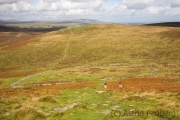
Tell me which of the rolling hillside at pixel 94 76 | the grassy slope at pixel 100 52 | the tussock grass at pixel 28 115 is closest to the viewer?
the tussock grass at pixel 28 115

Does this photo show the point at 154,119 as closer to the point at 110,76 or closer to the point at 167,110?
the point at 167,110

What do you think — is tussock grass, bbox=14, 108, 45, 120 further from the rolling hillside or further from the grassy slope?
the grassy slope

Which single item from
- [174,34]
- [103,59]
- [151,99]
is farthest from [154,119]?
[174,34]

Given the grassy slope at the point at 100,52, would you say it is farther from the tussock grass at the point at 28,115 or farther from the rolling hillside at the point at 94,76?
the tussock grass at the point at 28,115

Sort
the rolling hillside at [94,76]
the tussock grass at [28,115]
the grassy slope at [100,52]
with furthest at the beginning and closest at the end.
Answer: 1. the grassy slope at [100,52]
2. the rolling hillside at [94,76]
3. the tussock grass at [28,115]

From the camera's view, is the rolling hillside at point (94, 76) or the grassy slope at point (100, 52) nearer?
the rolling hillside at point (94, 76)

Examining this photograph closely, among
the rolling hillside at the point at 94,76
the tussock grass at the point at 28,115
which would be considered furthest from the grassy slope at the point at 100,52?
the tussock grass at the point at 28,115

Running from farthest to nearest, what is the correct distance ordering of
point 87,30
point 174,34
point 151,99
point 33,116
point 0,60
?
1. point 87,30
2. point 174,34
3. point 0,60
4. point 151,99
5. point 33,116

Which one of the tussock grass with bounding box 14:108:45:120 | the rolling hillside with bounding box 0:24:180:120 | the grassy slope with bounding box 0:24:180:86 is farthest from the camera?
the grassy slope with bounding box 0:24:180:86

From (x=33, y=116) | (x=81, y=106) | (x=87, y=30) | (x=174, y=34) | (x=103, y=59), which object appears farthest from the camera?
(x=87, y=30)

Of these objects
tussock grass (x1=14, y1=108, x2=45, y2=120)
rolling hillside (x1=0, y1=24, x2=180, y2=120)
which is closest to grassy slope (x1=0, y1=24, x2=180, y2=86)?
rolling hillside (x1=0, y1=24, x2=180, y2=120)

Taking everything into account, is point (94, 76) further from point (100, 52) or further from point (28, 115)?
point (100, 52)
